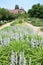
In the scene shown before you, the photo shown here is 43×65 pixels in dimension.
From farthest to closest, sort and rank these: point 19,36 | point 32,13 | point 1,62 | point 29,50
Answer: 1. point 32,13
2. point 19,36
3. point 29,50
4. point 1,62

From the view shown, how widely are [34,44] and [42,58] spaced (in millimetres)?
999

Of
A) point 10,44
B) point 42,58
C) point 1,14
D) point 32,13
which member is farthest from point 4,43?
point 32,13

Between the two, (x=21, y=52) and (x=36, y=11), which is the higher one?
(x=21, y=52)

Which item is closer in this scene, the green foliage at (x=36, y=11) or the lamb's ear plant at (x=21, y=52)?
the lamb's ear plant at (x=21, y=52)

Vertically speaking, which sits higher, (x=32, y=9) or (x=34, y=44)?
(x=34, y=44)

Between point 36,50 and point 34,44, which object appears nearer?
point 36,50

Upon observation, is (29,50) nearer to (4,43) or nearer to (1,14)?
(4,43)

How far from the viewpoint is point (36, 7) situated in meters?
57.4

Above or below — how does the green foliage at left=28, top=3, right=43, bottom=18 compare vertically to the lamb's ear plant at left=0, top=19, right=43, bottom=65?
below

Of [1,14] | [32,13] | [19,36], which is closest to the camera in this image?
[19,36]

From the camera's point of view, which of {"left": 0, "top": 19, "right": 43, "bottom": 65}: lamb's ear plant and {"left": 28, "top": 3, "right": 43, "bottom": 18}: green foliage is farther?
{"left": 28, "top": 3, "right": 43, "bottom": 18}: green foliage

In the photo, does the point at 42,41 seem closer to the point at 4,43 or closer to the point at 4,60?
the point at 4,43

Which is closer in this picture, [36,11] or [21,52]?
[21,52]

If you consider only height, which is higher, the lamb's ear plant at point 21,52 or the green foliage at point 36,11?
the lamb's ear plant at point 21,52
